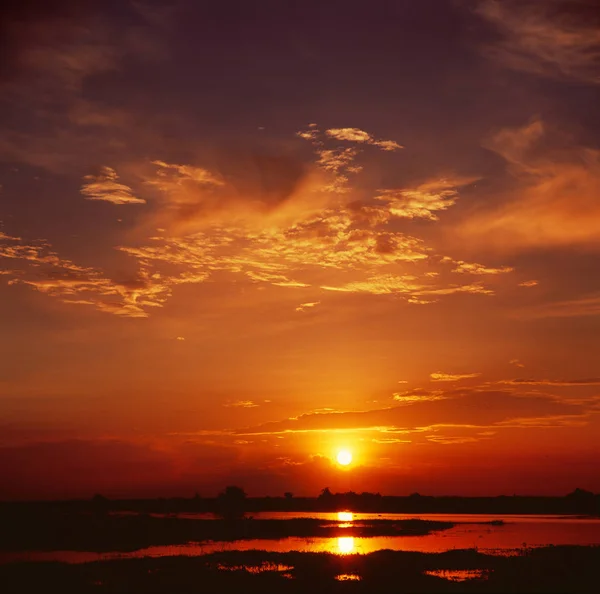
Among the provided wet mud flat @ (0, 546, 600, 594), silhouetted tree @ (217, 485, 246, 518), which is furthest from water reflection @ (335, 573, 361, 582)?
silhouetted tree @ (217, 485, 246, 518)

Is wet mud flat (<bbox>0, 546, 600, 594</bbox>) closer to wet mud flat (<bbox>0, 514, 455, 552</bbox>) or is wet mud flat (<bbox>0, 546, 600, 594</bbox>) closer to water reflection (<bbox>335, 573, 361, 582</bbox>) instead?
water reflection (<bbox>335, 573, 361, 582</bbox>)

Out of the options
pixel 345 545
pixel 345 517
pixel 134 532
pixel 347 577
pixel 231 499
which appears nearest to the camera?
pixel 347 577

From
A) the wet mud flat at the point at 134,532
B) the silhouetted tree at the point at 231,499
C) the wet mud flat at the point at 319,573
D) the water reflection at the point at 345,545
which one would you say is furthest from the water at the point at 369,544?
the silhouetted tree at the point at 231,499

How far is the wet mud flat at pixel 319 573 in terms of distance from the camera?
118 ft

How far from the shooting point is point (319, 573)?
41781 mm

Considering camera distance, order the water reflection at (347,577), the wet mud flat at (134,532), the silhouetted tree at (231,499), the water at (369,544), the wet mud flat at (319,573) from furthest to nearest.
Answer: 1. the silhouetted tree at (231,499)
2. the wet mud flat at (134,532)
3. the water at (369,544)
4. the water reflection at (347,577)
5. the wet mud flat at (319,573)

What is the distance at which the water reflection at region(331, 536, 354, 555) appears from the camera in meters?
57.2

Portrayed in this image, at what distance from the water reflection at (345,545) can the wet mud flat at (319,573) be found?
5.45 meters

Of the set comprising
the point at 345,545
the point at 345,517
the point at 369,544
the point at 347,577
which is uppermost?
the point at 347,577

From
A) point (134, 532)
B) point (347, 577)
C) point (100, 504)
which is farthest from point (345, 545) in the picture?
point (100, 504)

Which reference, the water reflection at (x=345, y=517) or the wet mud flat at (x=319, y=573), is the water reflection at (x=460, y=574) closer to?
the wet mud flat at (x=319, y=573)

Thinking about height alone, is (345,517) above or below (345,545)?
below

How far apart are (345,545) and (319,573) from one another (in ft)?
76.2

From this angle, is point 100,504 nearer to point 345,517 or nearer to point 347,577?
point 345,517
